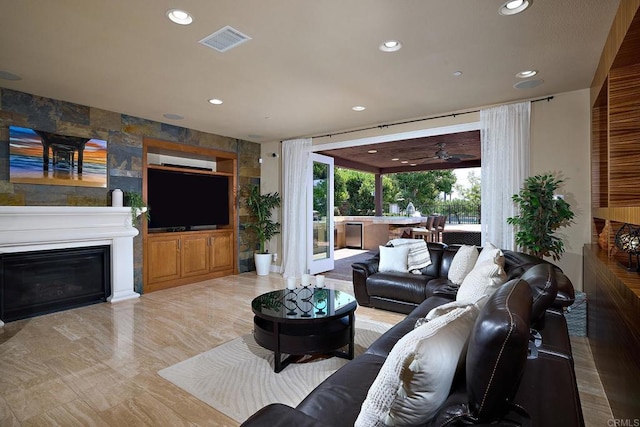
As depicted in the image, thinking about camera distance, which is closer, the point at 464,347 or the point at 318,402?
the point at 464,347

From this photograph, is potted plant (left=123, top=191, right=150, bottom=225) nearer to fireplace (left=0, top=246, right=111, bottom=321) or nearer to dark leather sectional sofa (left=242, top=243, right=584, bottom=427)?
fireplace (left=0, top=246, right=111, bottom=321)

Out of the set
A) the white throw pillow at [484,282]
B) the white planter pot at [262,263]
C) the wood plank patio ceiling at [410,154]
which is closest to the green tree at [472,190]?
the wood plank patio ceiling at [410,154]

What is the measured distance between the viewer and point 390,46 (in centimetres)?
280

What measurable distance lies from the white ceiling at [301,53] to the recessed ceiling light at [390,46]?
0.17 ft

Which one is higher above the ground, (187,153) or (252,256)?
(187,153)

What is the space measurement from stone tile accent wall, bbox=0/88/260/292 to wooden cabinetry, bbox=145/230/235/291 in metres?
0.24

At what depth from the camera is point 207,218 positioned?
6191mm

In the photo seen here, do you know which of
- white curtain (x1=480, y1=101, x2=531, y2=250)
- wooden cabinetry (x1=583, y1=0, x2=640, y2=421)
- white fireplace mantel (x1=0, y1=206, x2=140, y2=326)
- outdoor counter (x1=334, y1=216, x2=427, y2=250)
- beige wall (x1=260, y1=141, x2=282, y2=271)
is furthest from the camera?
outdoor counter (x1=334, y1=216, x2=427, y2=250)

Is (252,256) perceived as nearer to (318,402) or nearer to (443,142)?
(443,142)

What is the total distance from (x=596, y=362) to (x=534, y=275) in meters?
1.47

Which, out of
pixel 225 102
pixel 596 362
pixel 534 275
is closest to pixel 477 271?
pixel 534 275

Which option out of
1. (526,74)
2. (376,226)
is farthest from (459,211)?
(526,74)

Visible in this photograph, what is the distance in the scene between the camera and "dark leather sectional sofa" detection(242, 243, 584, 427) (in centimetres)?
96

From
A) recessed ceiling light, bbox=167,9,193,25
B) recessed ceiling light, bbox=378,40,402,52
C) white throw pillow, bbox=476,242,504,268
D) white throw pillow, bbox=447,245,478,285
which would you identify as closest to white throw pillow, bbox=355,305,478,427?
white throw pillow, bbox=476,242,504,268
